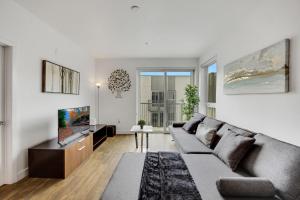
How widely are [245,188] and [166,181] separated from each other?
66 centimetres

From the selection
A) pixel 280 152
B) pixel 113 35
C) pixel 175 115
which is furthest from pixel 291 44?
pixel 175 115

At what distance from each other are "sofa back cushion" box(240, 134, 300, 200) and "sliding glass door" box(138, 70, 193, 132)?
4.14 m

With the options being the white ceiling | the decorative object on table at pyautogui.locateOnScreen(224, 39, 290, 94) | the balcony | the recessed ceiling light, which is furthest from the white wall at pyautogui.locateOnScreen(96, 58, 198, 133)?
the recessed ceiling light

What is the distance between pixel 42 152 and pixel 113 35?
2537 millimetres

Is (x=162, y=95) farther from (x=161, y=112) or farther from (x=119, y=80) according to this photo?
(x=119, y=80)

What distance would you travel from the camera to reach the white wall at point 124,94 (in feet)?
19.5

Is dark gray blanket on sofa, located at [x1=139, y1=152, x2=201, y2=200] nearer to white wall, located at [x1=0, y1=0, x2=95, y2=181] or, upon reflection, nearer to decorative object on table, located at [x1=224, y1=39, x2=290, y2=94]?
decorative object on table, located at [x1=224, y1=39, x2=290, y2=94]

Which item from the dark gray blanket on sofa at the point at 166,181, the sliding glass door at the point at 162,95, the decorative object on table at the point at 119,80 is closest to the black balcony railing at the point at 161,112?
the sliding glass door at the point at 162,95

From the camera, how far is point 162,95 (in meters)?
6.19

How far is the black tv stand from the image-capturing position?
4.37 m

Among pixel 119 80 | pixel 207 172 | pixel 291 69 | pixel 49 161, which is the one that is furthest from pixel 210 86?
pixel 49 161

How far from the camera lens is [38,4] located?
2539 millimetres

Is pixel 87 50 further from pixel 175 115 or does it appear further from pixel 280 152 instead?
pixel 280 152

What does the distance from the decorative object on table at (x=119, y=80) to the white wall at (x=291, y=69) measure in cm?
336
